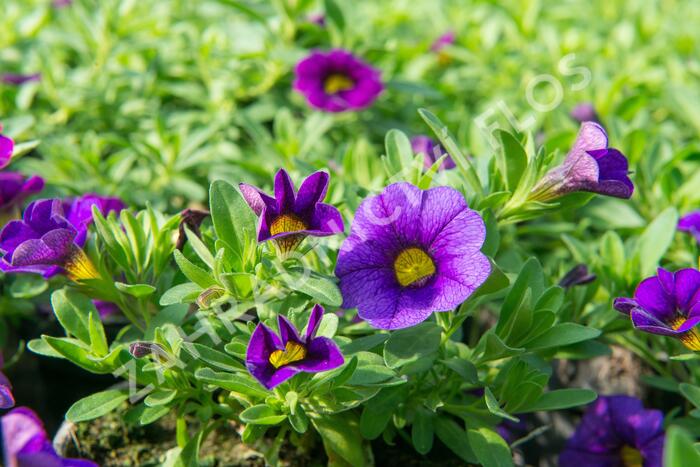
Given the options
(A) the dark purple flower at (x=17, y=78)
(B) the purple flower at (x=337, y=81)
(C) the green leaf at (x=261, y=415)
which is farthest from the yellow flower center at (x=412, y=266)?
(A) the dark purple flower at (x=17, y=78)

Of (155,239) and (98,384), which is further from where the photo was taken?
(98,384)

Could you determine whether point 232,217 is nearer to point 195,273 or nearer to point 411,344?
point 195,273

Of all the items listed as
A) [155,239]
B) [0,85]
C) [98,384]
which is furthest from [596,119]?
[0,85]

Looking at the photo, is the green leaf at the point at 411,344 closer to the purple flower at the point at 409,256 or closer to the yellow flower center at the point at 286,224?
the purple flower at the point at 409,256

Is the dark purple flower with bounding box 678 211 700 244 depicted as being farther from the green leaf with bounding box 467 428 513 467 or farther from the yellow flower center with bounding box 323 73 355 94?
the yellow flower center with bounding box 323 73 355 94

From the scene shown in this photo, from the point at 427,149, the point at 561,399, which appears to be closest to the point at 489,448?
the point at 561,399

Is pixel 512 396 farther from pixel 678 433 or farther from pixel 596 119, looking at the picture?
pixel 596 119
